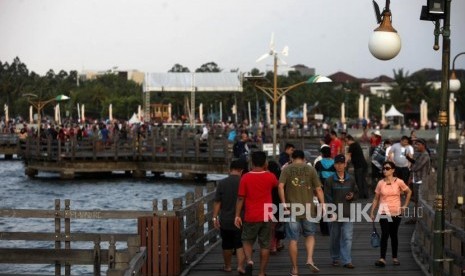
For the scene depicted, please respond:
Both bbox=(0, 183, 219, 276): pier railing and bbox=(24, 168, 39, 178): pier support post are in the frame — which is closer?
bbox=(0, 183, 219, 276): pier railing

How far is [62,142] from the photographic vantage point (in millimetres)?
54062

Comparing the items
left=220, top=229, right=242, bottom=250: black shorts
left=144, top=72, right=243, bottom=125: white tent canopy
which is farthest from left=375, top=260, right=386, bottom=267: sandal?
left=144, top=72, right=243, bottom=125: white tent canopy

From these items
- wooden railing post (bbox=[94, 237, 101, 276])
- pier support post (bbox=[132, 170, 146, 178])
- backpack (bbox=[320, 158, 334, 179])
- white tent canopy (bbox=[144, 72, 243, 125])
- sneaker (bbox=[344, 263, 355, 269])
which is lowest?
pier support post (bbox=[132, 170, 146, 178])

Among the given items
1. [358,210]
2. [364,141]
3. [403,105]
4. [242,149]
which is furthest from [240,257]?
[403,105]

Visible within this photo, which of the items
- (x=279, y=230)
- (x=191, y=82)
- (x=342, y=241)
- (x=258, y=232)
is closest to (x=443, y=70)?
(x=258, y=232)

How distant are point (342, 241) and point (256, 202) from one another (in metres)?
2.11

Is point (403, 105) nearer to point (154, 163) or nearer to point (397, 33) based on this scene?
point (154, 163)

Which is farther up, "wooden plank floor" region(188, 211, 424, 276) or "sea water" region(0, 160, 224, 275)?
"wooden plank floor" region(188, 211, 424, 276)

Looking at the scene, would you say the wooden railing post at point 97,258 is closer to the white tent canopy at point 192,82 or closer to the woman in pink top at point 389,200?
the woman in pink top at point 389,200

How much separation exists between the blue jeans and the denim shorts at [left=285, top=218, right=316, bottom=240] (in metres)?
0.76

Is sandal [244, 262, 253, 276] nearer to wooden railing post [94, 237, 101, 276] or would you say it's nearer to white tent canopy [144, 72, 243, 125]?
wooden railing post [94, 237, 101, 276]

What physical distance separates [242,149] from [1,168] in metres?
39.5

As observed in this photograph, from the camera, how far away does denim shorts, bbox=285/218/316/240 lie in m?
13.7

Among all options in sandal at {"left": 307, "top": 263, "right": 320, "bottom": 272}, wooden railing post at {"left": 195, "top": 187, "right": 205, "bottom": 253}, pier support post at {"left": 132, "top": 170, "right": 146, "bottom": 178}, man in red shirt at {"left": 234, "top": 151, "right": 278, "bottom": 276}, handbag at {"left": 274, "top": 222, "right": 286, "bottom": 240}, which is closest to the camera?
man in red shirt at {"left": 234, "top": 151, "right": 278, "bottom": 276}
